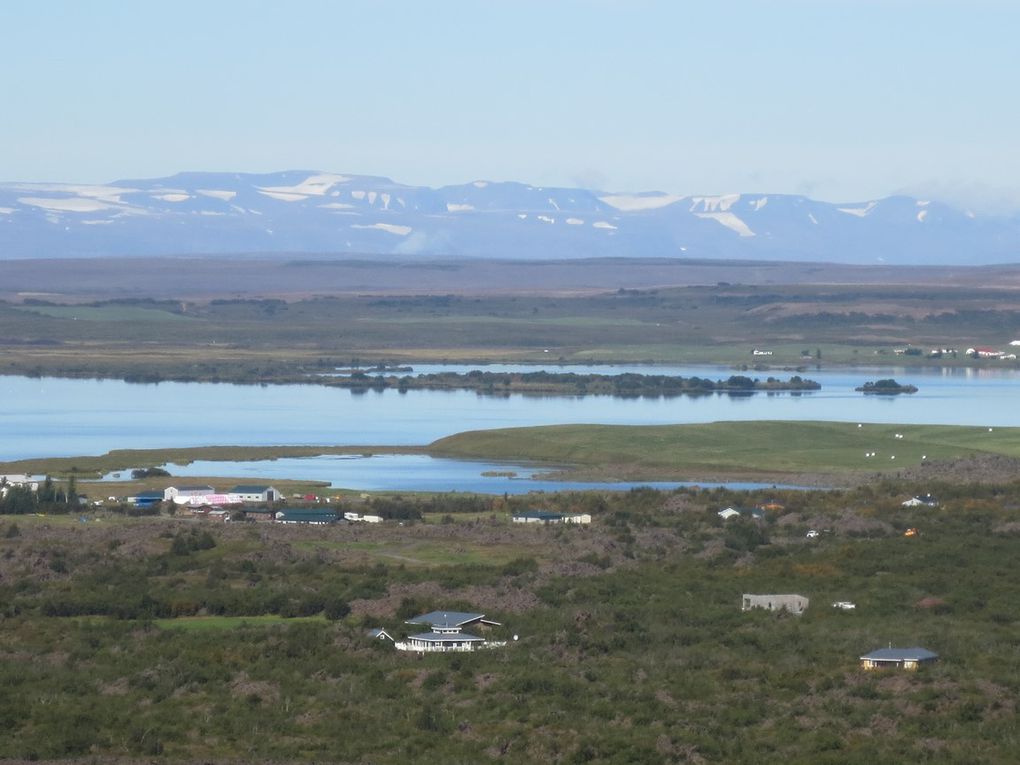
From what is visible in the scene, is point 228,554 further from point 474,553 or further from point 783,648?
point 783,648

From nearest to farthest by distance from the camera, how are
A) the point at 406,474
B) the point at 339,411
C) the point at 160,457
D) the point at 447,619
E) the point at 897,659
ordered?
the point at 897,659, the point at 447,619, the point at 406,474, the point at 160,457, the point at 339,411

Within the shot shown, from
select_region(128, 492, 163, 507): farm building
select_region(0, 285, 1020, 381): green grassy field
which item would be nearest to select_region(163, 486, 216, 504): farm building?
select_region(128, 492, 163, 507): farm building

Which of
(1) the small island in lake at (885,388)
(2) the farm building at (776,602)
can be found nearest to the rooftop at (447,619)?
(2) the farm building at (776,602)

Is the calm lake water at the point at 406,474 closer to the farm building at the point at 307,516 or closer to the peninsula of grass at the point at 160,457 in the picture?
the peninsula of grass at the point at 160,457

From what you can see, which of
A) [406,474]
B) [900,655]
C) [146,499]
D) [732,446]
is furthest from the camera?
[732,446]

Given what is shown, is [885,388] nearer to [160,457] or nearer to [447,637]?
[160,457]

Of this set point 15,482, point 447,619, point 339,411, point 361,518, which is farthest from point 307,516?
point 339,411
